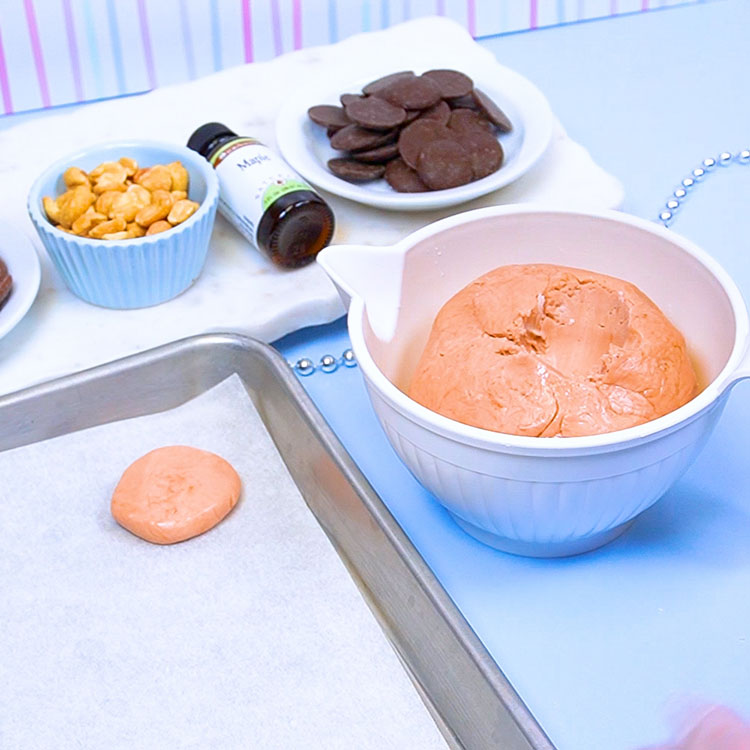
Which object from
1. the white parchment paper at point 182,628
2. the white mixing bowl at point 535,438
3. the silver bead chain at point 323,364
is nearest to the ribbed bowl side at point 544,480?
the white mixing bowl at point 535,438

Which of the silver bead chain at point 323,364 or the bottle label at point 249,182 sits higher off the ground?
the bottle label at point 249,182

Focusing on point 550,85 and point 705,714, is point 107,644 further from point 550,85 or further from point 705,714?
point 550,85

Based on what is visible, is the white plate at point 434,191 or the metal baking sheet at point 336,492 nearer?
the metal baking sheet at point 336,492

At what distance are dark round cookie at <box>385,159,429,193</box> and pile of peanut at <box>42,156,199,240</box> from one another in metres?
0.20

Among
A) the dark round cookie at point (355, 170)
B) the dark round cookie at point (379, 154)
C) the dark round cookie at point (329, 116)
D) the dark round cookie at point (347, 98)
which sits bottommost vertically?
the dark round cookie at point (355, 170)

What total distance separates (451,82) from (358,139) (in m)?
0.13

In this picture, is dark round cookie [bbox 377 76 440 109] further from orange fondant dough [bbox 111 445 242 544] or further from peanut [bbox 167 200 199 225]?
orange fondant dough [bbox 111 445 242 544]

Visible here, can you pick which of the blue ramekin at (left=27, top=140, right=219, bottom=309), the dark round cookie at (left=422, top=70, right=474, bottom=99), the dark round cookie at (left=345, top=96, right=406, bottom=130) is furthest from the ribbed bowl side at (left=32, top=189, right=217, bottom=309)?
the dark round cookie at (left=422, top=70, right=474, bottom=99)

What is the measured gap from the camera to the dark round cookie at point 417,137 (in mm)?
1036

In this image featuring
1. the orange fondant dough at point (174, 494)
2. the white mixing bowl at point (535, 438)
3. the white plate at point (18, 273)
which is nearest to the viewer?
the white mixing bowl at point (535, 438)

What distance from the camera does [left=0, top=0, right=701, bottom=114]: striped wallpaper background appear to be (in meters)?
1.34

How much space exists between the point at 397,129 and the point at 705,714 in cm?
65

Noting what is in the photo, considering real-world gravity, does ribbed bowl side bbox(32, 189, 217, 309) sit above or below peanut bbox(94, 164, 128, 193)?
below

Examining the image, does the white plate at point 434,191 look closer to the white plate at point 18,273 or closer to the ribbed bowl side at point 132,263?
the ribbed bowl side at point 132,263
